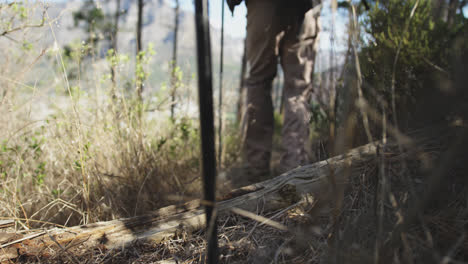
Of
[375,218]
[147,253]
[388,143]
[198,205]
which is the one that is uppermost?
[388,143]

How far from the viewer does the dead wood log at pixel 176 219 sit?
104cm

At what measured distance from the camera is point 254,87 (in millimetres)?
2188

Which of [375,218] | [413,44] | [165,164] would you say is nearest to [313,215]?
[375,218]

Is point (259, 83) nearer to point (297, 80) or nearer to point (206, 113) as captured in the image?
point (297, 80)

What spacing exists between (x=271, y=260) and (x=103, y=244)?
0.67 meters

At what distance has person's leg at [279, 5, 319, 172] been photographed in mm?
1957

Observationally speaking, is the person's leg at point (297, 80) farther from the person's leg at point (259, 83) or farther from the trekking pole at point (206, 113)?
the trekking pole at point (206, 113)

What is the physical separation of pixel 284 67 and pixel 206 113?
1600mm

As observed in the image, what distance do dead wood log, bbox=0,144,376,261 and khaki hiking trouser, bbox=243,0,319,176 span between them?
28.4 inches

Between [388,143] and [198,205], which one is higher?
[388,143]

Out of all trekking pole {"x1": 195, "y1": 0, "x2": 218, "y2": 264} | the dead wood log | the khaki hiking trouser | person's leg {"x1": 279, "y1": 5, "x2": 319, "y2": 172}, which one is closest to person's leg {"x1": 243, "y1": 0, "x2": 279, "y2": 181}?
the khaki hiking trouser

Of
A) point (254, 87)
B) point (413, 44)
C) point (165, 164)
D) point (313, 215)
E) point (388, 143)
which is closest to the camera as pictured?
point (313, 215)

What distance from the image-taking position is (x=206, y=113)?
0.65 m

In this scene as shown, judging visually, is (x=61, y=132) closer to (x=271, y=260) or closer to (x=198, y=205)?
(x=198, y=205)
